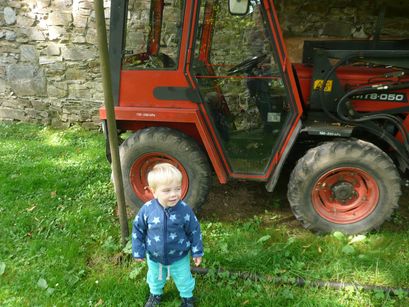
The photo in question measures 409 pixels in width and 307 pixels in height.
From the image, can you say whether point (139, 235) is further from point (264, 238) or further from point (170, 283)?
point (264, 238)

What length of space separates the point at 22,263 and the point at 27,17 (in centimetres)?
404

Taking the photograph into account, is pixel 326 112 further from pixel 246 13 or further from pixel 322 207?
pixel 246 13

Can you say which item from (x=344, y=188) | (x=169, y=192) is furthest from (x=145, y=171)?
(x=344, y=188)

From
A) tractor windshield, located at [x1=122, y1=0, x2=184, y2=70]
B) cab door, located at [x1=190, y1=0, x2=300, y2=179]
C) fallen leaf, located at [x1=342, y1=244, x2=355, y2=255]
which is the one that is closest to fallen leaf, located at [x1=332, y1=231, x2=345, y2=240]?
fallen leaf, located at [x1=342, y1=244, x2=355, y2=255]

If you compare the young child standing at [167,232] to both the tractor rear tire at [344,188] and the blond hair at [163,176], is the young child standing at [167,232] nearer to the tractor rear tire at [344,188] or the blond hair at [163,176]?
the blond hair at [163,176]

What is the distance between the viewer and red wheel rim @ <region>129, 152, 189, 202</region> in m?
3.10

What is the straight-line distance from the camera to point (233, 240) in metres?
2.98

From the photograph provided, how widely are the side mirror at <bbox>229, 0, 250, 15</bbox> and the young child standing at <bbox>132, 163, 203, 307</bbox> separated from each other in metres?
1.28

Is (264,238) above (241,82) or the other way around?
the other way around

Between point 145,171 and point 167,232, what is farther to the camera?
point 145,171

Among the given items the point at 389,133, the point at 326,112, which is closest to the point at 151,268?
the point at 326,112

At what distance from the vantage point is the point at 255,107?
298cm

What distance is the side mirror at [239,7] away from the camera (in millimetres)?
2619

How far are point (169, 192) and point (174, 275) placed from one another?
0.64m
